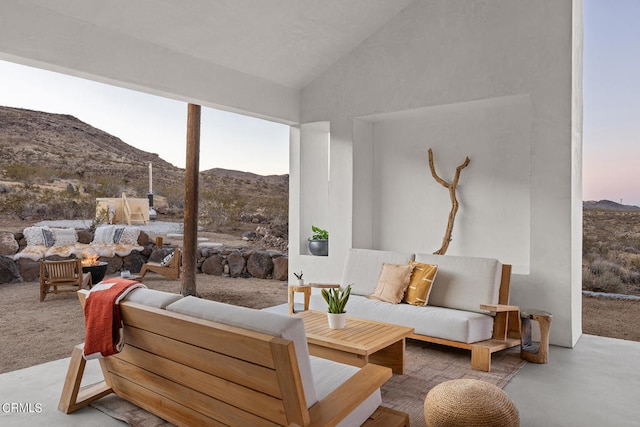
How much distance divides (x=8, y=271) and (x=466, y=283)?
7.77 meters

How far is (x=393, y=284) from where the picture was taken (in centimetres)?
434

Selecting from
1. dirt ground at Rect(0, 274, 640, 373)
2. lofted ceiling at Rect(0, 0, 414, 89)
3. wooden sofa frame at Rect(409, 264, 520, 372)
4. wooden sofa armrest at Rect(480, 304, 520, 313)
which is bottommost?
dirt ground at Rect(0, 274, 640, 373)

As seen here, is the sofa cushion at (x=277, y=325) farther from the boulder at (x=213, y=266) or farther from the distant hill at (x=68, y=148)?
the distant hill at (x=68, y=148)

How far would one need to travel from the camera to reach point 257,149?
33.6ft

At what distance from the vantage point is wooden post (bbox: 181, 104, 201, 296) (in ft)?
22.2

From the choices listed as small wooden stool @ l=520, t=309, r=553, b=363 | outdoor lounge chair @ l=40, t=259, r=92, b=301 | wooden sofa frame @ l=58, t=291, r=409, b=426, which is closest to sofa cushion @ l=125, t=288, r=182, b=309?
wooden sofa frame @ l=58, t=291, r=409, b=426

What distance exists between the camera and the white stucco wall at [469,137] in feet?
13.8

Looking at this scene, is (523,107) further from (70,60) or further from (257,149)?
(257,149)

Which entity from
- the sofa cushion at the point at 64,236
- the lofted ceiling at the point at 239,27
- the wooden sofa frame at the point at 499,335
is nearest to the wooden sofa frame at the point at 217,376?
the wooden sofa frame at the point at 499,335

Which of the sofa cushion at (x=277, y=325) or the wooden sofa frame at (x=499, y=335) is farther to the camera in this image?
the wooden sofa frame at (x=499, y=335)

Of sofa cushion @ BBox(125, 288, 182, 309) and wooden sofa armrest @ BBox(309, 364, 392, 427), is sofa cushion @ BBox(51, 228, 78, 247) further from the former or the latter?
wooden sofa armrest @ BBox(309, 364, 392, 427)

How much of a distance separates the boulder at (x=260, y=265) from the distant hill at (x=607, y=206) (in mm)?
5391

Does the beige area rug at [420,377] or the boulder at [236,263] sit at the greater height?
the boulder at [236,263]

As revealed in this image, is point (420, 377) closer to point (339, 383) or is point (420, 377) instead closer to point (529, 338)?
point (529, 338)
